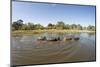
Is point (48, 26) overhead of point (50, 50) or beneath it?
overhead

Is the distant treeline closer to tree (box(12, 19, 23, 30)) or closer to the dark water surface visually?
tree (box(12, 19, 23, 30))

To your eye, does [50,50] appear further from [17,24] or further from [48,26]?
[17,24]

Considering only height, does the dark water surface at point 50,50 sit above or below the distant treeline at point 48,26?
below

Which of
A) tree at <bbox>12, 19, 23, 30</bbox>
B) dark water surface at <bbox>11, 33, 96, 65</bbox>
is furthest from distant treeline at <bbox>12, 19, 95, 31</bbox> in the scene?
dark water surface at <bbox>11, 33, 96, 65</bbox>

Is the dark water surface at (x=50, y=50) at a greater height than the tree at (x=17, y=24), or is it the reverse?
the tree at (x=17, y=24)

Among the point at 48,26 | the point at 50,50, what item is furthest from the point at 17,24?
the point at 50,50

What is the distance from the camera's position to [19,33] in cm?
261

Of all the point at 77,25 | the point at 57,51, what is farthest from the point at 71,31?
the point at 57,51

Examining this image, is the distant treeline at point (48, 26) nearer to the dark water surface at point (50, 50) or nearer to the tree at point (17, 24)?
the tree at point (17, 24)

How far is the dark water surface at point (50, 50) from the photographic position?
8.54 feet

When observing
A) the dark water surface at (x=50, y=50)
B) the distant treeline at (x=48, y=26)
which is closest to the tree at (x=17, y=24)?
the distant treeline at (x=48, y=26)

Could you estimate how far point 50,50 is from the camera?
2756 mm

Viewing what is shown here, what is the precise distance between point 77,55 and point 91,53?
0.24 m

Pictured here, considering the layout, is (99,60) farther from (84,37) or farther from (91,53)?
(84,37)
